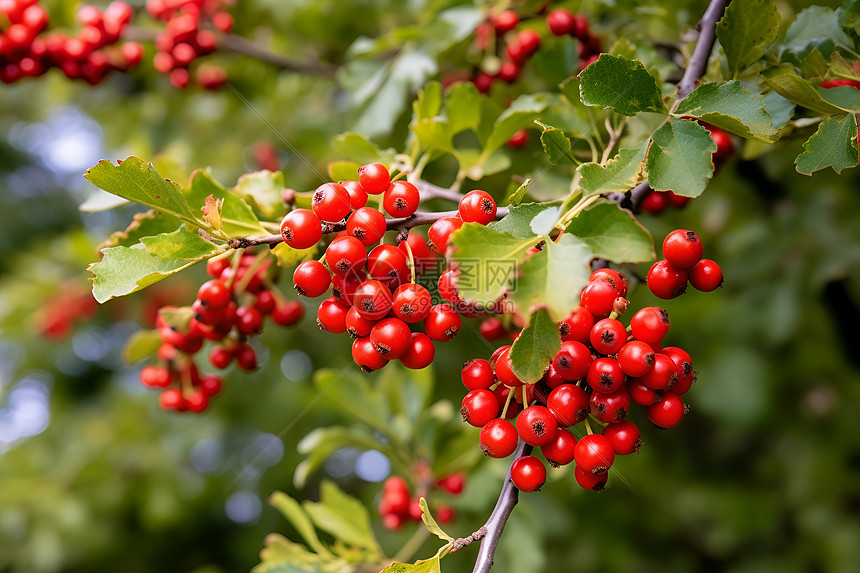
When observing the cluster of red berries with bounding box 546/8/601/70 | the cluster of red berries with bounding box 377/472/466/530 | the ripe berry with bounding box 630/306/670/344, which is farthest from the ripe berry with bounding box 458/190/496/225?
the cluster of red berries with bounding box 377/472/466/530

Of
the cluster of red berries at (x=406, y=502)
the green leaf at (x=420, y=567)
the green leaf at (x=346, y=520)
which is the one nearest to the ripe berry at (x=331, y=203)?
the green leaf at (x=420, y=567)

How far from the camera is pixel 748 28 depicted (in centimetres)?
152

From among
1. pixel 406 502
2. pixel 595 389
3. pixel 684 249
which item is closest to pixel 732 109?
pixel 684 249

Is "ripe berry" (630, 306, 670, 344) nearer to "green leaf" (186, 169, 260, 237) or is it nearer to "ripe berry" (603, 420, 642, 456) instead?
"ripe berry" (603, 420, 642, 456)

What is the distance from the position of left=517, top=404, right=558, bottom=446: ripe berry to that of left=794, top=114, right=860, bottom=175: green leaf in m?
0.78

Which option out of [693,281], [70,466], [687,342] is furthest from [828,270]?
[70,466]

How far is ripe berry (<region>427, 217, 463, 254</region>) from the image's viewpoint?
1.33m

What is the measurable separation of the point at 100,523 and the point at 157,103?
3226 millimetres

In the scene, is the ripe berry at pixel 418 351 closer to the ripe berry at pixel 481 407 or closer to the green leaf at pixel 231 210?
the ripe berry at pixel 481 407

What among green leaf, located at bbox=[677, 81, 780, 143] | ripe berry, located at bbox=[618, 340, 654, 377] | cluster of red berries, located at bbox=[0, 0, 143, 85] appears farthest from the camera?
cluster of red berries, located at bbox=[0, 0, 143, 85]

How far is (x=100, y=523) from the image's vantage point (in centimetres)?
477

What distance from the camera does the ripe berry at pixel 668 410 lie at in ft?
4.21

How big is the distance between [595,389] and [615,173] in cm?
44

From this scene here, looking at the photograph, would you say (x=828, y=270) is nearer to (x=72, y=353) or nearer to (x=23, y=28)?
(x=23, y=28)
